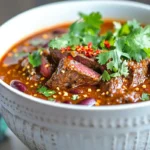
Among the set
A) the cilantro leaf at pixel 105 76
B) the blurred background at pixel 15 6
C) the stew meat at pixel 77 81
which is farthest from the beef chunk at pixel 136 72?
the blurred background at pixel 15 6

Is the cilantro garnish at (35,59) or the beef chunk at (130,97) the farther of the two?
the cilantro garnish at (35,59)

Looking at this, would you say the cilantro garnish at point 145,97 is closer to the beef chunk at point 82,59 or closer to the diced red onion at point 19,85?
the beef chunk at point 82,59

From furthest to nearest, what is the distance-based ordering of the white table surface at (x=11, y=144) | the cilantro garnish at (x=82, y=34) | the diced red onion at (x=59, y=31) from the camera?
the diced red onion at (x=59, y=31)
the white table surface at (x=11, y=144)
the cilantro garnish at (x=82, y=34)

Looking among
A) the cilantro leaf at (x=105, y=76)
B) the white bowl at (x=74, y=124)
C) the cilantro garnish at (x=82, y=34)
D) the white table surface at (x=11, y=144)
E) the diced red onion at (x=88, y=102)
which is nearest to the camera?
the white bowl at (x=74, y=124)

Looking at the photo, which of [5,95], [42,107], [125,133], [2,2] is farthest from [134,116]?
[2,2]

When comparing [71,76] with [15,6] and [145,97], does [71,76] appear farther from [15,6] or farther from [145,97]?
[15,6]

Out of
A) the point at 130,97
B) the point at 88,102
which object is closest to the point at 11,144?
the point at 88,102

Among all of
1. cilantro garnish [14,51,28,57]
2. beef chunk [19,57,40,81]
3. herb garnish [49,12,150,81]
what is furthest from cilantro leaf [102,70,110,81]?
cilantro garnish [14,51,28,57]
